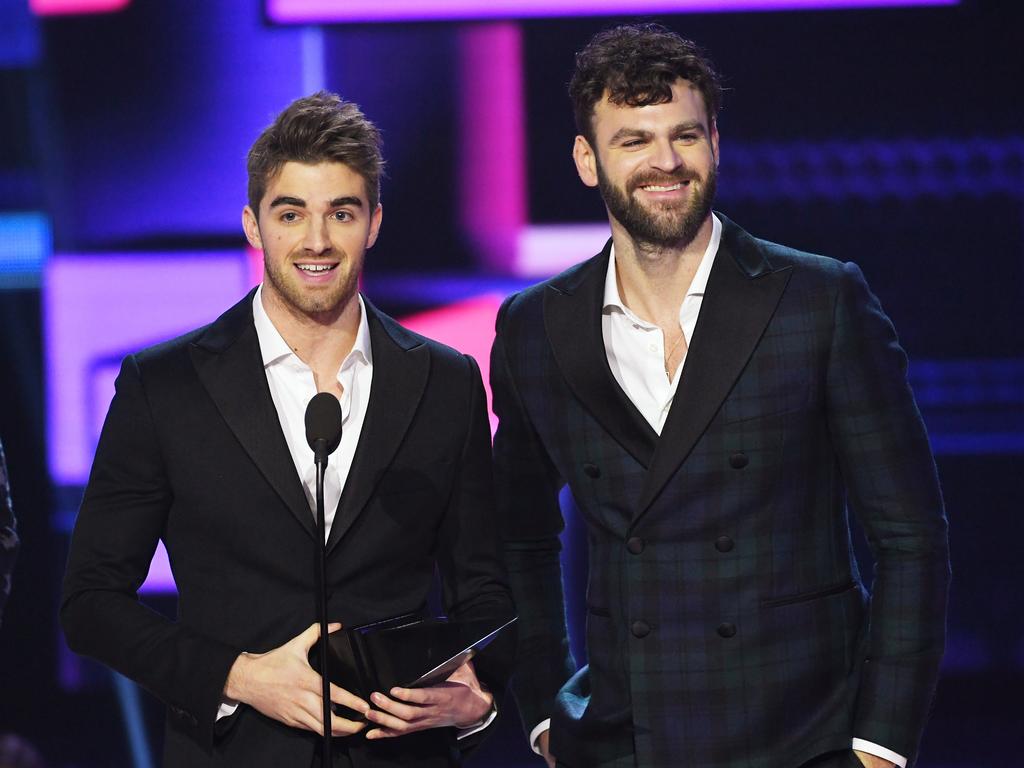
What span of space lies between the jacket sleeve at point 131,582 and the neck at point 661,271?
0.87 metres

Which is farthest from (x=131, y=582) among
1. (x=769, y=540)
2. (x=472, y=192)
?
(x=472, y=192)

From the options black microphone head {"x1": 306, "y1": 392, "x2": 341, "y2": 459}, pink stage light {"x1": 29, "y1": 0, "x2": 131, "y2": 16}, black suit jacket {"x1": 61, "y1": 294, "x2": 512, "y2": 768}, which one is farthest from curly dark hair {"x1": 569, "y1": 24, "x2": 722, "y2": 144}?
pink stage light {"x1": 29, "y1": 0, "x2": 131, "y2": 16}

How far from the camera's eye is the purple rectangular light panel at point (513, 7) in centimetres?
426

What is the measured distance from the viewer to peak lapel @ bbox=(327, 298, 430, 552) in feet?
7.49

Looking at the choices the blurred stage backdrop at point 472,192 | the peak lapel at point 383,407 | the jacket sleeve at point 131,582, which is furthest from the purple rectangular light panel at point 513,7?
the jacket sleeve at point 131,582

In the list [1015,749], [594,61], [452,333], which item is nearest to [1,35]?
[452,333]

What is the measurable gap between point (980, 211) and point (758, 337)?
7.61 ft

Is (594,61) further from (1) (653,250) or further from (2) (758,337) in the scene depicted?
(2) (758,337)

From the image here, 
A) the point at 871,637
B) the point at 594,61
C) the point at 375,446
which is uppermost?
the point at 594,61

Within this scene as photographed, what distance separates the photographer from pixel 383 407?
93.6 inches

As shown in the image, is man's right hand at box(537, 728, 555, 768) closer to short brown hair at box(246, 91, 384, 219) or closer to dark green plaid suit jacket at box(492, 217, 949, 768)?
dark green plaid suit jacket at box(492, 217, 949, 768)

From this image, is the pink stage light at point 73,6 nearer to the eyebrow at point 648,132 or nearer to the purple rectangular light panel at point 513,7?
the purple rectangular light panel at point 513,7

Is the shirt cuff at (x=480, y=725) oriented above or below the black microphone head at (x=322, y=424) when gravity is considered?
below

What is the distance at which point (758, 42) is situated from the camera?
4270 mm
